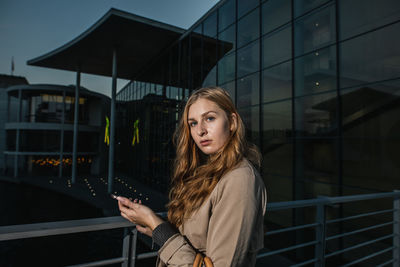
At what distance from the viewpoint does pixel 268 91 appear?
33.2 feet

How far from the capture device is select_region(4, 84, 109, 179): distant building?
27594mm

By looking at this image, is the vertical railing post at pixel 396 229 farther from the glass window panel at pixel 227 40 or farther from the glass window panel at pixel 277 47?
the glass window panel at pixel 227 40

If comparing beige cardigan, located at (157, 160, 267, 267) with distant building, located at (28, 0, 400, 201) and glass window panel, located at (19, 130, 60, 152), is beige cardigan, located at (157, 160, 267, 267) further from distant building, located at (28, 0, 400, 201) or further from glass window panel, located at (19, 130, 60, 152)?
glass window panel, located at (19, 130, 60, 152)

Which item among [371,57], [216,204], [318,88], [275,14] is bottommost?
[216,204]

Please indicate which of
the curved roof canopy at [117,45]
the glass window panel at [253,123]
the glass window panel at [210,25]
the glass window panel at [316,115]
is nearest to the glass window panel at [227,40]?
the glass window panel at [210,25]

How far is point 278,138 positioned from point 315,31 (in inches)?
173

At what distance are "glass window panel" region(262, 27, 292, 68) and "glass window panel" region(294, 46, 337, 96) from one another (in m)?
0.74

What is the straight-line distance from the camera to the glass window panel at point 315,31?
8.04 m

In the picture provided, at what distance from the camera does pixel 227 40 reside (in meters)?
12.6

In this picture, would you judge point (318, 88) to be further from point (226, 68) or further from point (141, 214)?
point (141, 214)

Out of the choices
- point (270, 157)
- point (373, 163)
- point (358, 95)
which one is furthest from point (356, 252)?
point (358, 95)

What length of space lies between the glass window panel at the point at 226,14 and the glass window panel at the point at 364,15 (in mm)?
5929

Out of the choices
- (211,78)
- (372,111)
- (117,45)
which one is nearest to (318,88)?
(372,111)

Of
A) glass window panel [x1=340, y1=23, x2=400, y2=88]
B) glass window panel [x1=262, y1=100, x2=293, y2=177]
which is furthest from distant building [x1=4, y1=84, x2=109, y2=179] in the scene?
glass window panel [x1=340, y1=23, x2=400, y2=88]
